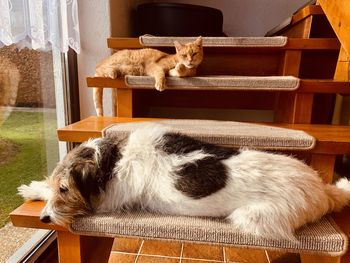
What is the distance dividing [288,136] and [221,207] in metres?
0.39

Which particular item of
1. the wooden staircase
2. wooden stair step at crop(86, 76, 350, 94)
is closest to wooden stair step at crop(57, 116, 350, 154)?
the wooden staircase

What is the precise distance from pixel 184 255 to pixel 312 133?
2.55 feet

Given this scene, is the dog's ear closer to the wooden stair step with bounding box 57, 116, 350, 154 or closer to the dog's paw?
the dog's paw

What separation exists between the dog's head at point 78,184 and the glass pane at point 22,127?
1.91 ft

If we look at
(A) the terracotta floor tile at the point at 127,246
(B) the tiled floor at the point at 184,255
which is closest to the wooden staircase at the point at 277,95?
(B) the tiled floor at the point at 184,255

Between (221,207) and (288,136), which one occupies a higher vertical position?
(288,136)

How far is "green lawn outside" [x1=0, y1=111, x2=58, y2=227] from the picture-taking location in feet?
4.11

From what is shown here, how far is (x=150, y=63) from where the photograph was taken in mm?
1523

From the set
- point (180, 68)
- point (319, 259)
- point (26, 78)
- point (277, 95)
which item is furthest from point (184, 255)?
point (26, 78)

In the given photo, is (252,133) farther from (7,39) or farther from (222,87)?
(7,39)

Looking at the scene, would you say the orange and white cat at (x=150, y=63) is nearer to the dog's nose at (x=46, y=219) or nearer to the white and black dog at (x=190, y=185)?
the white and black dog at (x=190, y=185)

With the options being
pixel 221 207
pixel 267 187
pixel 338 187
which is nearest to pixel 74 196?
pixel 221 207

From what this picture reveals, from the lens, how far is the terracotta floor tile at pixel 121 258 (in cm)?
134

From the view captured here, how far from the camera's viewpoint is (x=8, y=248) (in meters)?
1.25
